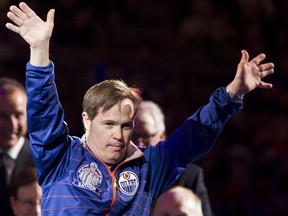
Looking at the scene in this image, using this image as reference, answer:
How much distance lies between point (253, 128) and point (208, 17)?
1.47m

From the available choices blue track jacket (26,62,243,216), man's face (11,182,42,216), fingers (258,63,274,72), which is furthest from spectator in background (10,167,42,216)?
fingers (258,63,274,72)

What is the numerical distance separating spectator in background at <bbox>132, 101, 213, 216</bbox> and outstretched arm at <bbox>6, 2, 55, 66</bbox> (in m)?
1.49

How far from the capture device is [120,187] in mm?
3572

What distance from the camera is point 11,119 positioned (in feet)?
18.0

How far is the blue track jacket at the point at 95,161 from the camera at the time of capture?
3.43m

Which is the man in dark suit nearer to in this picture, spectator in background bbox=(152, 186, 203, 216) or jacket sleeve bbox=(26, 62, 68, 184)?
spectator in background bbox=(152, 186, 203, 216)

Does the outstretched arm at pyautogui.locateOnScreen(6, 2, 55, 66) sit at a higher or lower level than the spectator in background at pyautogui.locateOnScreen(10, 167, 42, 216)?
higher

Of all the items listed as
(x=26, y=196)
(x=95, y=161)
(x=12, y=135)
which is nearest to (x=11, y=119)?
(x=12, y=135)

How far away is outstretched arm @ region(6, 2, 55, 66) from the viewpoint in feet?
11.1

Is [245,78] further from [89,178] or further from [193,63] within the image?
[193,63]

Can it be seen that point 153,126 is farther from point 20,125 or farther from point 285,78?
point 285,78

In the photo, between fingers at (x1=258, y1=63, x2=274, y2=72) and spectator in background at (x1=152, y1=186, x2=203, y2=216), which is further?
spectator in background at (x1=152, y1=186, x2=203, y2=216)

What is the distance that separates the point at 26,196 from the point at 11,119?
0.87m

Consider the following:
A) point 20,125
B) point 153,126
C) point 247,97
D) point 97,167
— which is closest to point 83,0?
point 247,97
